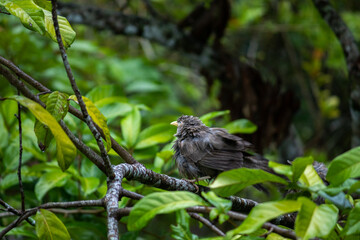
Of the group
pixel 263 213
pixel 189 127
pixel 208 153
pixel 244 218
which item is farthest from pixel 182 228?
pixel 189 127

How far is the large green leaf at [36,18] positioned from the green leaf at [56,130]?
40cm

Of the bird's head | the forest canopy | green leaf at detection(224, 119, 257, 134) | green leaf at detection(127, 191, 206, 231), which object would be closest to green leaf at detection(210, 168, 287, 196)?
the forest canopy

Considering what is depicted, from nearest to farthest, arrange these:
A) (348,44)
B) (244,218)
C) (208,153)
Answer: (244,218)
(208,153)
(348,44)

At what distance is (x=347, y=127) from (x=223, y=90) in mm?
2483

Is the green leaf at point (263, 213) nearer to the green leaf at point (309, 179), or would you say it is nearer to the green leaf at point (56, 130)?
the green leaf at point (309, 179)

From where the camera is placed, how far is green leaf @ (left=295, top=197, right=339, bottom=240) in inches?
48.9

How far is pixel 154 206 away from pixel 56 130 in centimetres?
49

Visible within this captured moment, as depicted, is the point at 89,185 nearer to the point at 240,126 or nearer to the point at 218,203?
the point at 240,126

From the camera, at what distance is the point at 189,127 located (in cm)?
315

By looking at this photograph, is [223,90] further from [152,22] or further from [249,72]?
[152,22]

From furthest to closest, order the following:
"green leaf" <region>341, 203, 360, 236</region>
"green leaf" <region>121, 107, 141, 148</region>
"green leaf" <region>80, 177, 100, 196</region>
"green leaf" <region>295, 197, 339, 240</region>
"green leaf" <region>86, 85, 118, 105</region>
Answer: "green leaf" <region>86, 85, 118, 105</region>
"green leaf" <region>121, 107, 141, 148</region>
"green leaf" <region>80, 177, 100, 196</region>
"green leaf" <region>341, 203, 360, 236</region>
"green leaf" <region>295, 197, 339, 240</region>

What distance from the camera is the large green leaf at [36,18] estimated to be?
168 cm

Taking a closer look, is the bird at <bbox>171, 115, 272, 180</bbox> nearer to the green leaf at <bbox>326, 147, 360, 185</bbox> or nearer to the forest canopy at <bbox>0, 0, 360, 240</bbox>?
→ the forest canopy at <bbox>0, 0, 360, 240</bbox>

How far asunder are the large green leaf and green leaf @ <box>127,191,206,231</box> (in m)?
0.84
